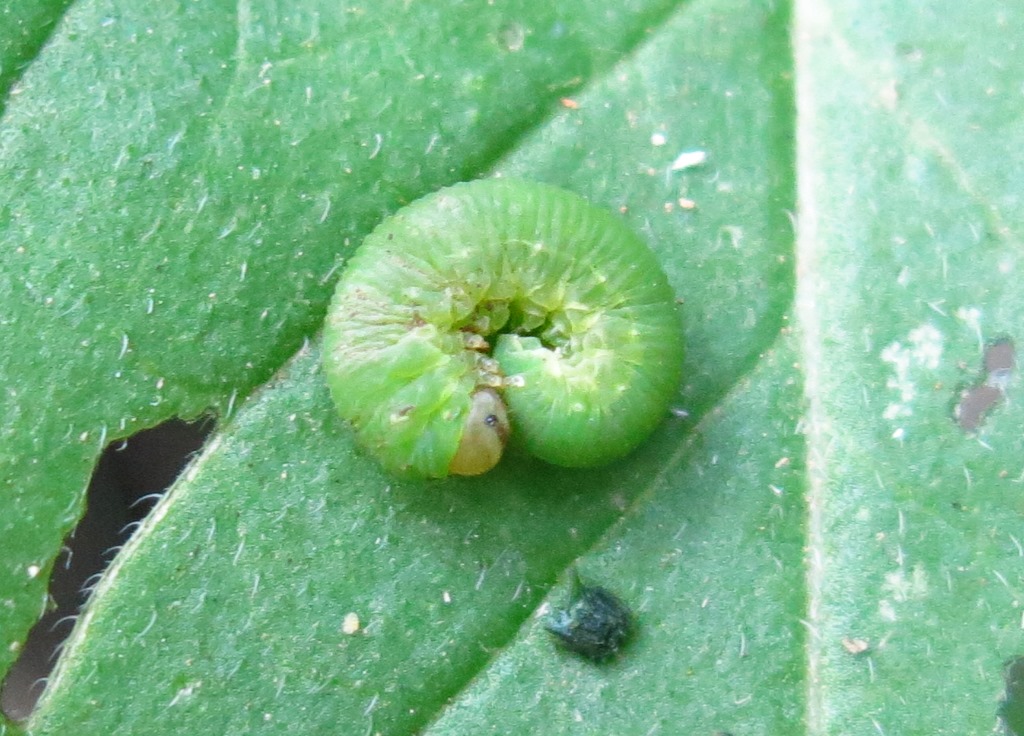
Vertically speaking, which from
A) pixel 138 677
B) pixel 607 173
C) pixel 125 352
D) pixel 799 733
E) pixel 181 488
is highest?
pixel 607 173

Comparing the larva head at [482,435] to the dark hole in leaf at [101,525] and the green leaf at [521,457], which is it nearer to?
the green leaf at [521,457]

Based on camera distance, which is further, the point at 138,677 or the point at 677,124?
the point at 677,124

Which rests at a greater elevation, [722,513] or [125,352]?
[125,352]

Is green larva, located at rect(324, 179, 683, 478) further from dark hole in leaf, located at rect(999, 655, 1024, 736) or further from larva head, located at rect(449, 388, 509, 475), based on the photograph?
dark hole in leaf, located at rect(999, 655, 1024, 736)

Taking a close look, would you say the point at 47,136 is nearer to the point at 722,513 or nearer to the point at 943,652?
the point at 722,513

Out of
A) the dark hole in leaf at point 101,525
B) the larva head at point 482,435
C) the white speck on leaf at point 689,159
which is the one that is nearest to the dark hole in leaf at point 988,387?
the white speck on leaf at point 689,159

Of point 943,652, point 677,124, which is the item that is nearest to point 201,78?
point 677,124

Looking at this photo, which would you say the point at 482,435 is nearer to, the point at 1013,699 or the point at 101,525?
the point at 101,525

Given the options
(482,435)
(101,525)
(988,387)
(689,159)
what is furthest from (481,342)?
(988,387)
